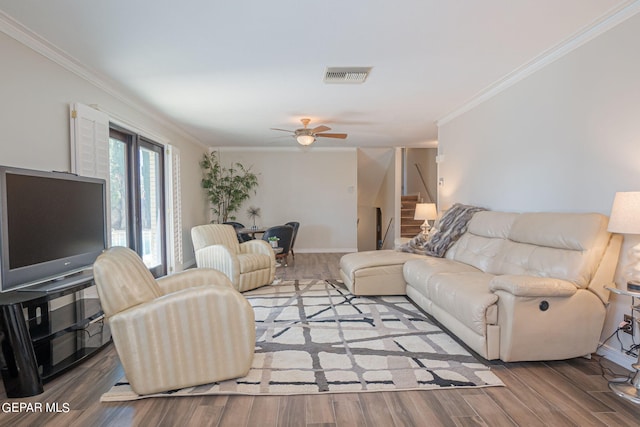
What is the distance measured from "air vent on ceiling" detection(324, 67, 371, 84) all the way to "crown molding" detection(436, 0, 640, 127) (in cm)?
150

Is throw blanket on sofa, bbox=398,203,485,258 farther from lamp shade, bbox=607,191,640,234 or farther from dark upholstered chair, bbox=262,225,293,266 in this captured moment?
dark upholstered chair, bbox=262,225,293,266

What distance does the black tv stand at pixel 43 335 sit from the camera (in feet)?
6.64

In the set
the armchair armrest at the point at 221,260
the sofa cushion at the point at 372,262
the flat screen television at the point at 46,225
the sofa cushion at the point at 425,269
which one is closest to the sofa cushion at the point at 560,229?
the sofa cushion at the point at 425,269

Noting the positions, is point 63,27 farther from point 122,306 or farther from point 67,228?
point 122,306

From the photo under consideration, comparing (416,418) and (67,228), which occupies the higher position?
(67,228)

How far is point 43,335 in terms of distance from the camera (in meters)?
2.22

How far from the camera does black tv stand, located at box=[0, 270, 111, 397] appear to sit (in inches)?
79.7

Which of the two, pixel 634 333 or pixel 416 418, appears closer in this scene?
pixel 416 418

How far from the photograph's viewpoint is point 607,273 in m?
2.46

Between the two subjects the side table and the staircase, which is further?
the staircase

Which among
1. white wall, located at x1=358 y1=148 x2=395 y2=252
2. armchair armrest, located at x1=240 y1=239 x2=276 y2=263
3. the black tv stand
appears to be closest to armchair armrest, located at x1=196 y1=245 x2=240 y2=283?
armchair armrest, located at x1=240 y1=239 x2=276 y2=263

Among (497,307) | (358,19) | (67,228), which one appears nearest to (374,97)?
(358,19)

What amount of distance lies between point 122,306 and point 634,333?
3.25 meters

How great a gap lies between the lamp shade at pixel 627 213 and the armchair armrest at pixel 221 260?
3.59 m
